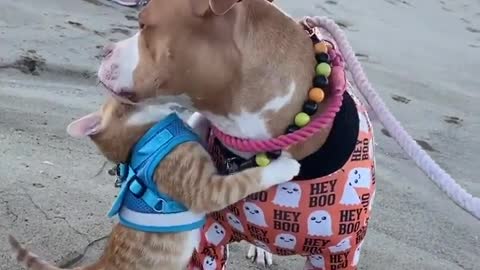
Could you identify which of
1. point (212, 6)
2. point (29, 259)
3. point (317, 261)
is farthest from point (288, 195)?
point (29, 259)

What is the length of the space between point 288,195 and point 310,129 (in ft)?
0.49

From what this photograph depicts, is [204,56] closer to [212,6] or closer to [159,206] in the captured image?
[212,6]

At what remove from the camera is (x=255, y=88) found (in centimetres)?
163

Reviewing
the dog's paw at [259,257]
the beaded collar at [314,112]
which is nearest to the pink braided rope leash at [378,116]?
the beaded collar at [314,112]

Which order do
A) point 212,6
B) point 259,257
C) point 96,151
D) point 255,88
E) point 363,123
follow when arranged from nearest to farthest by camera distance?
point 212,6, point 255,88, point 363,123, point 259,257, point 96,151

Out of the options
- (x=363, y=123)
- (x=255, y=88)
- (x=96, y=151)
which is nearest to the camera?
(x=255, y=88)

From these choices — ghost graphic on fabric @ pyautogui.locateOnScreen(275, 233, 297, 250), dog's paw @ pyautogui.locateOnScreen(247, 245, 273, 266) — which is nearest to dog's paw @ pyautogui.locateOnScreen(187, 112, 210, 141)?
ghost graphic on fabric @ pyautogui.locateOnScreen(275, 233, 297, 250)

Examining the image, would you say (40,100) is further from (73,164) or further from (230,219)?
(230,219)

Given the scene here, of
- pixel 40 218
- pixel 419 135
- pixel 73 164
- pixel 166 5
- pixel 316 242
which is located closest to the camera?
pixel 166 5

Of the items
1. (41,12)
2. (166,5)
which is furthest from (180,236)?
(41,12)

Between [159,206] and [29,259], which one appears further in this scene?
[29,259]

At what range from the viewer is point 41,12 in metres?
3.94

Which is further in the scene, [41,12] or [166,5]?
[41,12]

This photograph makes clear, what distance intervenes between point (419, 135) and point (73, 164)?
1447 mm
